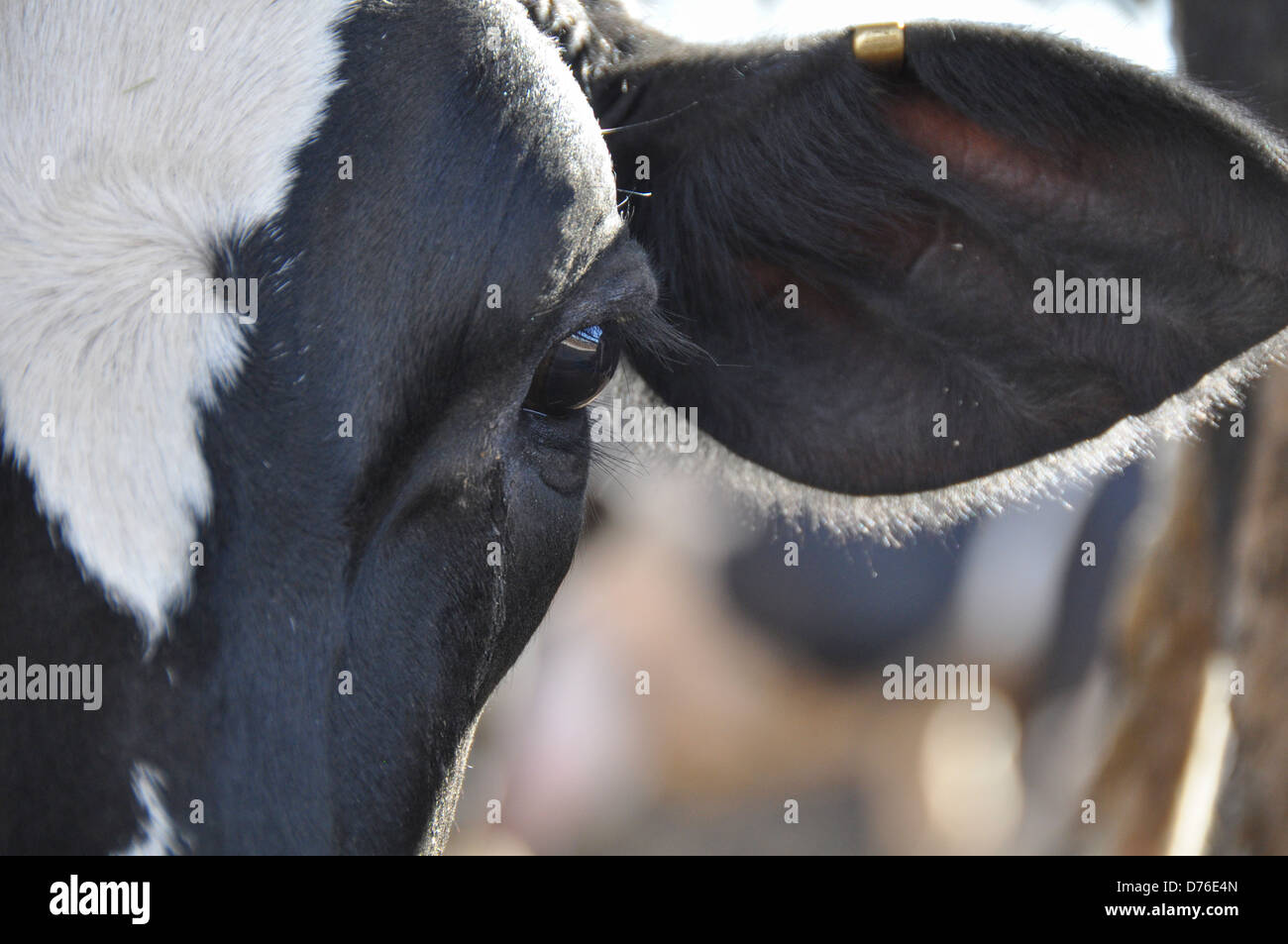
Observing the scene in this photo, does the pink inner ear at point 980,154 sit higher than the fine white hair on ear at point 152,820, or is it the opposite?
the pink inner ear at point 980,154

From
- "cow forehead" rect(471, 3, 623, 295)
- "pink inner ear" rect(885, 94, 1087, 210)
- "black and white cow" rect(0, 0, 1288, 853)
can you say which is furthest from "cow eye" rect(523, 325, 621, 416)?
"pink inner ear" rect(885, 94, 1087, 210)

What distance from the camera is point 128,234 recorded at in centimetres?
122

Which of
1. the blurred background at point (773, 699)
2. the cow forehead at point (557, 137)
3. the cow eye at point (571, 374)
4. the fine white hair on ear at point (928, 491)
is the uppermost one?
the cow forehead at point (557, 137)

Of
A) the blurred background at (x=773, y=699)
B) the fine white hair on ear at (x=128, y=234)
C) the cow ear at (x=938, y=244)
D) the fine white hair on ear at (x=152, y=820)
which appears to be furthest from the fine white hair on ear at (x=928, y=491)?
the blurred background at (x=773, y=699)

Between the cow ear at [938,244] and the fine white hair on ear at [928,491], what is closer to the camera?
the cow ear at [938,244]

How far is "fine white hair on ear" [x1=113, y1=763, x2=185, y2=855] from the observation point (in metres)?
1.15

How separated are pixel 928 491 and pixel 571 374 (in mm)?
658

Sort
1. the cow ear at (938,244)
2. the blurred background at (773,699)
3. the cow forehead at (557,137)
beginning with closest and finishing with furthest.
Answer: the cow forehead at (557,137) → the cow ear at (938,244) → the blurred background at (773,699)

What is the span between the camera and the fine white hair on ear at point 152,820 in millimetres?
1154

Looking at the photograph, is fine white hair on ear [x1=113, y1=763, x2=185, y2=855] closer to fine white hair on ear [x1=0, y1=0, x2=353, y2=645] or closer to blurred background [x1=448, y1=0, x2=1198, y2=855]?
fine white hair on ear [x1=0, y1=0, x2=353, y2=645]

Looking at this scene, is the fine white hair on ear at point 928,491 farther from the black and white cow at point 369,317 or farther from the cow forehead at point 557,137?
the cow forehead at point 557,137
